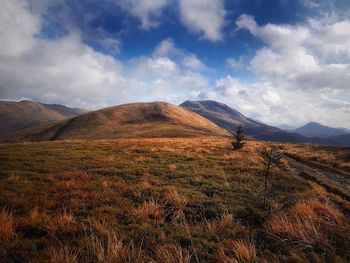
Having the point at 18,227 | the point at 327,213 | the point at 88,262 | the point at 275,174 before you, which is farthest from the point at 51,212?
the point at 275,174

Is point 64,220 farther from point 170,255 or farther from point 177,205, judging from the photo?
point 177,205

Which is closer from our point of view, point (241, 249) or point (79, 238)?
point (241, 249)

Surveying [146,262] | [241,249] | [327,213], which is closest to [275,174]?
[327,213]

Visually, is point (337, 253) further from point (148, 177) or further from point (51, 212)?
point (148, 177)

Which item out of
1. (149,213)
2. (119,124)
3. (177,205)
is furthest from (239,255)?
(119,124)

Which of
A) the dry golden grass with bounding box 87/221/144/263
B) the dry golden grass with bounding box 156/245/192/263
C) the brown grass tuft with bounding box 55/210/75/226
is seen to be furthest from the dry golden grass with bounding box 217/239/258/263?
the brown grass tuft with bounding box 55/210/75/226

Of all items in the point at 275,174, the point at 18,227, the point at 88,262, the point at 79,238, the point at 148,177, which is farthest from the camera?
the point at 275,174

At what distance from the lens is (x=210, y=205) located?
9.75 m

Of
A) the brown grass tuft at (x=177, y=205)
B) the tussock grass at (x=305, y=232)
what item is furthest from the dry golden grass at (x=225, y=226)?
the brown grass tuft at (x=177, y=205)

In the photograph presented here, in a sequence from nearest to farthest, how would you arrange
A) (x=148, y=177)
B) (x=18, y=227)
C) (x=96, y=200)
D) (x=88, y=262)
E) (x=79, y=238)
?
(x=88, y=262) < (x=79, y=238) < (x=18, y=227) < (x=96, y=200) < (x=148, y=177)

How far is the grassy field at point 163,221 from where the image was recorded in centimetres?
564

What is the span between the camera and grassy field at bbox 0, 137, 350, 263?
5.64m

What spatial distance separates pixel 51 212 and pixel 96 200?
1751mm

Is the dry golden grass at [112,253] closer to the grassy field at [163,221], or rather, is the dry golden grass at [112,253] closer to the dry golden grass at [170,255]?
the grassy field at [163,221]
